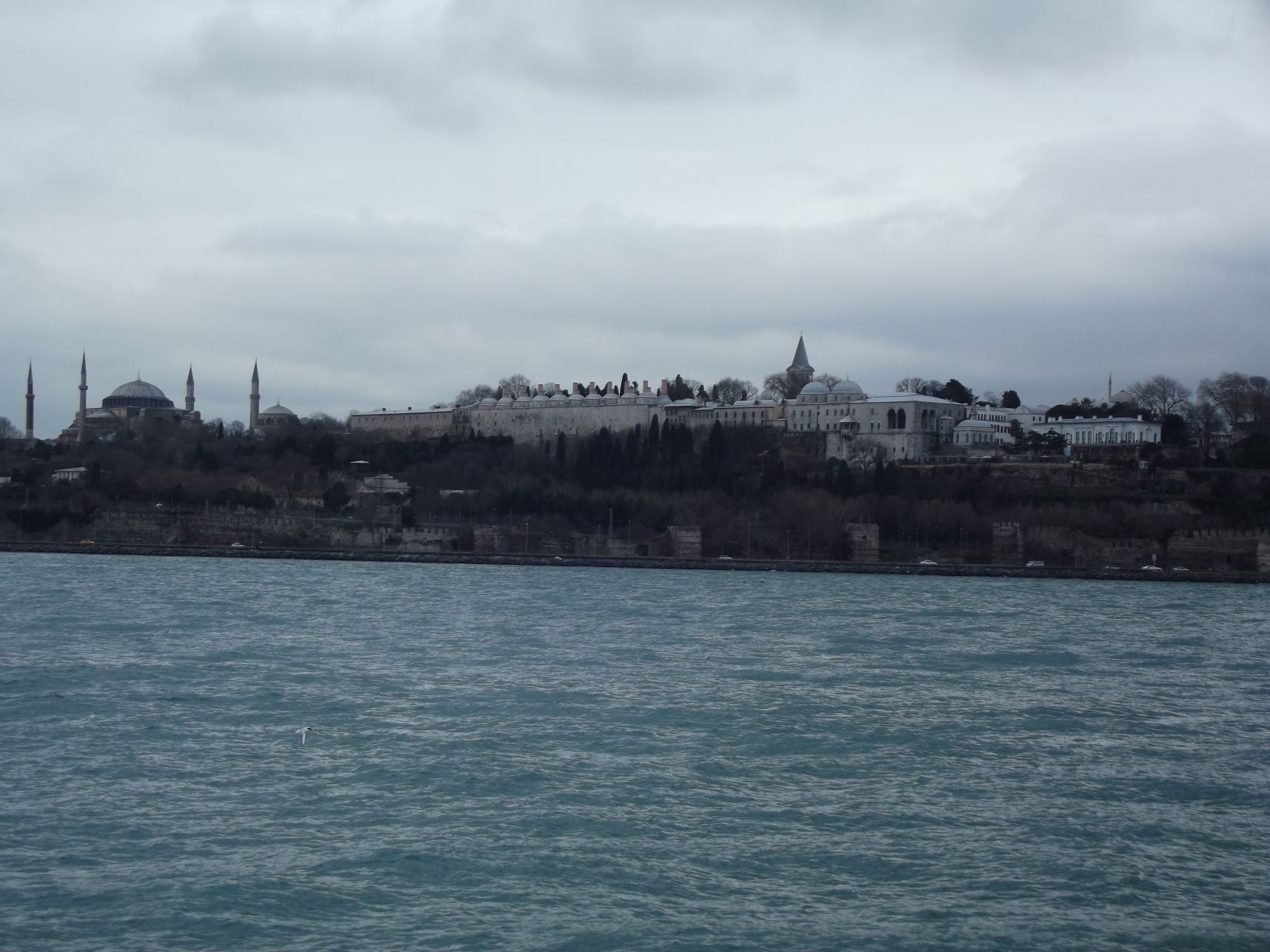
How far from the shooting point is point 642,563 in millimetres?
47750

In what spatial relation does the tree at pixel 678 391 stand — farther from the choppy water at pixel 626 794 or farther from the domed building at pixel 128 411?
the choppy water at pixel 626 794

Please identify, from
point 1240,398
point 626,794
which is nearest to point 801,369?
point 1240,398

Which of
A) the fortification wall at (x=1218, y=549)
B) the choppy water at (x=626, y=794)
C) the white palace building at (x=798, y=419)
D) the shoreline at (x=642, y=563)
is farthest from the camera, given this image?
the white palace building at (x=798, y=419)

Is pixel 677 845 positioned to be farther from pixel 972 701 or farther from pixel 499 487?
pixel 499 487

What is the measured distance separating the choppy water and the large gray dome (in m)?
74.8

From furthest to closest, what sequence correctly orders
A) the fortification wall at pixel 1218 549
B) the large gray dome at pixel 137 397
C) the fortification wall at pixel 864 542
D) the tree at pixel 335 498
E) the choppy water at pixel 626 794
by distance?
the large gray dome at pixel 137 397 < the tree at pixel 335 498 < the fortification wall at pixel 864 542 < the fortification wall at pixel 1218 549 < the choppy water at pixel 626 794

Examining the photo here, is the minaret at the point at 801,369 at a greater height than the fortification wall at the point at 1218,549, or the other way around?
the minaret at the point at 801,369

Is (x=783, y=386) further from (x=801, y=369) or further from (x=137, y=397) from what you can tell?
(x=137, y=397)

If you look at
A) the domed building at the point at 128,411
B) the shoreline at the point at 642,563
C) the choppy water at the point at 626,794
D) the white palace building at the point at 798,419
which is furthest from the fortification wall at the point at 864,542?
the domed building at the point at 128,411

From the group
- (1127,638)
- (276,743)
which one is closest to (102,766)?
(276,743)

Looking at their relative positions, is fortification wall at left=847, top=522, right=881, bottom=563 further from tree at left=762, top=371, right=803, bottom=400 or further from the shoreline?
tree at left=762, top=371, right=803, bottom=400

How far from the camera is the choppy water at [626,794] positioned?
8070 millimetres

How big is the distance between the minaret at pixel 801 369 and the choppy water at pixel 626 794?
6464cm

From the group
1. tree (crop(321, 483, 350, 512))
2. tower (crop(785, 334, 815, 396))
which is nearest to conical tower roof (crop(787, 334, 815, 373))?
tower (crop(785, 334, 815, 396))
